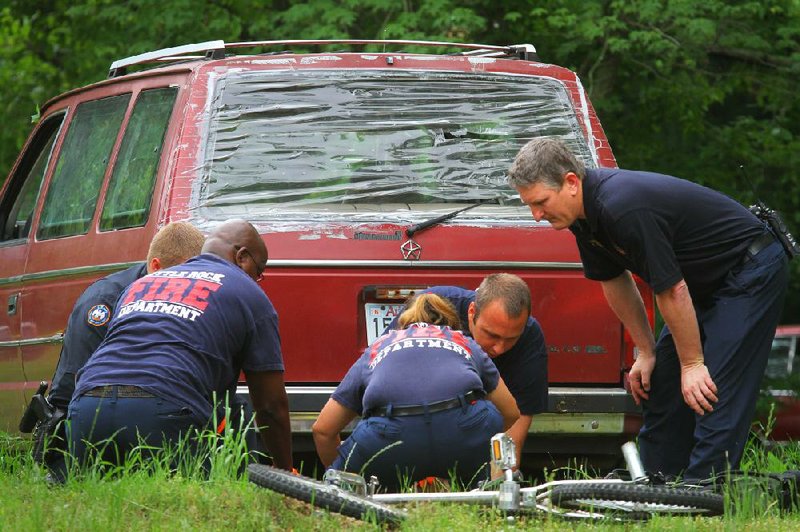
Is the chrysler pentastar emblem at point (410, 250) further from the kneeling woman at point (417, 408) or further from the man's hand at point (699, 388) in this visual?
the man's hand at point (699, 388)

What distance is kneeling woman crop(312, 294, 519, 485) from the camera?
4.81 metres

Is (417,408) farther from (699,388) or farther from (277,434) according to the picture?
(699,388)

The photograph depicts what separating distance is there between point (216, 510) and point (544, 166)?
1734mm

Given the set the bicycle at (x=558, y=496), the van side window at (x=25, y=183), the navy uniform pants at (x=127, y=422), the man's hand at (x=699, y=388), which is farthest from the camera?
the van side window at (x=25, y=183)

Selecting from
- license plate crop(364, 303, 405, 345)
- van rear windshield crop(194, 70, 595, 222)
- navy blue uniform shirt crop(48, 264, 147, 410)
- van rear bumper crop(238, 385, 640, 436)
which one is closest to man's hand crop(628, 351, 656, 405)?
van rear bumper crop(238, 385, 640, 436)

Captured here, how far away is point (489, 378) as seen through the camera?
16.8ft

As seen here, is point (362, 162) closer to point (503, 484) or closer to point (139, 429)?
point (139, 429)

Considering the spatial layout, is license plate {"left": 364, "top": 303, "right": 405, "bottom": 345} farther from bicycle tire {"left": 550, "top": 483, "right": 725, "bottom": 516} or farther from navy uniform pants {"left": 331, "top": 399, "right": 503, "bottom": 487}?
bicycle tire {"left": 550, "top": 483, "right": 725, "bottom": 516}

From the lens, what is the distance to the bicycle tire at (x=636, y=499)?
4000 mm

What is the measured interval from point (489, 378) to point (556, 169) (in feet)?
2.70

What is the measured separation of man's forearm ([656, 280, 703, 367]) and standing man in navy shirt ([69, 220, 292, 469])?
1376 millimetres

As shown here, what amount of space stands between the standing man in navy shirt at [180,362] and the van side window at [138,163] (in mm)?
1102

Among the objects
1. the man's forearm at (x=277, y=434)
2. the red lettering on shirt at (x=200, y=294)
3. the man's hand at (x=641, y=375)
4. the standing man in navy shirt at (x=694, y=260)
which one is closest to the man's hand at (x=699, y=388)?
the standing man in navy shirt at (x=694, y=260)

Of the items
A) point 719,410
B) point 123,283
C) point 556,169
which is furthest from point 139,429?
point 719,410
